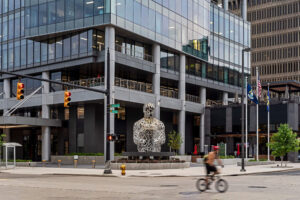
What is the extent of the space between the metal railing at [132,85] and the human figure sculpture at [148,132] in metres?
13.6

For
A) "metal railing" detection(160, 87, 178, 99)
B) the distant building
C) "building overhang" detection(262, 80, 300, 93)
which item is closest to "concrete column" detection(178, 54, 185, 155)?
"metal railing" detection(160, 87, 178, 99)

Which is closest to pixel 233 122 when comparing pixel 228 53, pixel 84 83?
pixel 228 53

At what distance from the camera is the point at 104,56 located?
50.1 m

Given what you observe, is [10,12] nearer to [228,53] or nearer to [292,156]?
[228,53]

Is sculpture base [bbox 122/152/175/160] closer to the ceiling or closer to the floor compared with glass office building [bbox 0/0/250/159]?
closer to the floor

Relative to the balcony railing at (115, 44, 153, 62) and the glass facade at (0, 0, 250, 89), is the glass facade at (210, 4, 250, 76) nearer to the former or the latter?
the glass facade at (0, 0, 250, 89)

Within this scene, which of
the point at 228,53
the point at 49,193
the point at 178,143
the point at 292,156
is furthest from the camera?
the point at 228,53

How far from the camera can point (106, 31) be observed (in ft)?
164

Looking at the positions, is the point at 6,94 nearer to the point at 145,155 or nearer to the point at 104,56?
the point at 104,56

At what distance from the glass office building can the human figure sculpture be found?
1203 cm

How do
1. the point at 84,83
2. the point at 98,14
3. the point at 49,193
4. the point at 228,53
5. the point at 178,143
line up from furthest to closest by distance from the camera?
1. the point at 228,53
2. the point at 178,143
3. the point at 84,83
4. the point at 98,14
5. the point at 49,193

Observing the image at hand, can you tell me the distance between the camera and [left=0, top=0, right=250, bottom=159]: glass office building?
51188 millimetres

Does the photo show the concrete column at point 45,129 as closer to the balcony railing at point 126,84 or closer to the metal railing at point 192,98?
the balcony railing at point 126,84

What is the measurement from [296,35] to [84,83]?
77.4m
